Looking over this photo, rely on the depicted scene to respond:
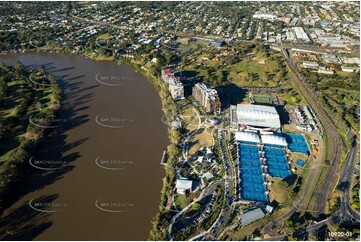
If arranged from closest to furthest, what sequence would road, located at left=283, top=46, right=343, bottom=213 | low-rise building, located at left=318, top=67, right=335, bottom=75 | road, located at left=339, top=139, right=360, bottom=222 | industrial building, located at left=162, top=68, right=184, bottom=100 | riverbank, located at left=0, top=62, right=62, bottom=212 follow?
road, located at left=339, top=139, right=360, bottom=222
road, located at left=283, top=46, right=343, bottom=213
riverbank, located at left=0, top=62, right=62, bottom=212
industrial building, located at left=162, top=68, right=184, bottom=100
low-rise building, located at left=318, top=67, right=335, bottom=75

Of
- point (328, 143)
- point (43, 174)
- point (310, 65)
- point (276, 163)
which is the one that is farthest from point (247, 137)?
point (310, 65)

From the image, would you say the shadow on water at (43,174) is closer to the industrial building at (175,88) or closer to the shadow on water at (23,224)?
the shadow on water at (23,224)

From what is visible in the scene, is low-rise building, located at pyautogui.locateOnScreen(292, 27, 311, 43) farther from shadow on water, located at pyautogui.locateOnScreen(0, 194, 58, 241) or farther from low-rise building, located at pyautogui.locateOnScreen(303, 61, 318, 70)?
shadow on water, located at pyautogui.locateOnScreen(0, 194, 58, 241)

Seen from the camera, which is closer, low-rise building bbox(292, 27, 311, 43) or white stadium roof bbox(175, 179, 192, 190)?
white stadium roof bbox(175, 179, 192, 190)

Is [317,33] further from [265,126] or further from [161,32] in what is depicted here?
[265,126]

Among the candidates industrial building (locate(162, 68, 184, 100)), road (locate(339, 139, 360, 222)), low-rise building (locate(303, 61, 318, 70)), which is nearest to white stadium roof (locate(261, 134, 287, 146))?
Result: road (locate(339, 139, 360, 222))

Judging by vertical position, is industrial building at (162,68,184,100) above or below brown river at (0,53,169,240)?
above

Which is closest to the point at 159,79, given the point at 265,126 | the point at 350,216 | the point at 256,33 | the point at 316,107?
the point at 265,126
